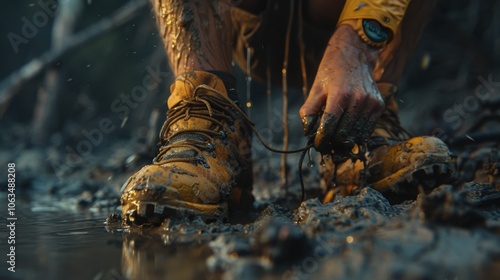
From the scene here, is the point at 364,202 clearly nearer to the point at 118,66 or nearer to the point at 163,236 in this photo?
the point at 163,236

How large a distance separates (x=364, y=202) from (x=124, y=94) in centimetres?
880

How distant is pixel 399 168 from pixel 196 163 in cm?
60

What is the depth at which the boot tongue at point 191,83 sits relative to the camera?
5.36ft

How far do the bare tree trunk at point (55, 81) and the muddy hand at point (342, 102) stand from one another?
20.1 feet

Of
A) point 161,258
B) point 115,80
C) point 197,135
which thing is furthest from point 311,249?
point 115,80

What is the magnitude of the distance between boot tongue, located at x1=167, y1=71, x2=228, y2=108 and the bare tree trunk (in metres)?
5.78

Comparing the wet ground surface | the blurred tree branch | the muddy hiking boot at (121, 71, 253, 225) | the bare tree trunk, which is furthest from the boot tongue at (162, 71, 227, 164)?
the bare tree trunk

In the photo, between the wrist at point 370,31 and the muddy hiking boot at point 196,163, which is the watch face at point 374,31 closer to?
Result: the wrist at point 370,31

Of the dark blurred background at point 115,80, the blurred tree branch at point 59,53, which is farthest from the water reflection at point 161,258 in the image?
the blurred tree branch at point 59,53

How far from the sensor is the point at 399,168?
60.9 inches

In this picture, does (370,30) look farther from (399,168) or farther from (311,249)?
(311,249)

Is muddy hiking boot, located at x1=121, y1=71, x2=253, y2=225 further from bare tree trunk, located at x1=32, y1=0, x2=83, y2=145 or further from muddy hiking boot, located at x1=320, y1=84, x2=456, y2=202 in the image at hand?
bare tree trunk, located at x1=32, y1=0, x2=83, y2=145

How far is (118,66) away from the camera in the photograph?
9.76 meters

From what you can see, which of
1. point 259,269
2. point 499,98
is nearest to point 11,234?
point 259,269
